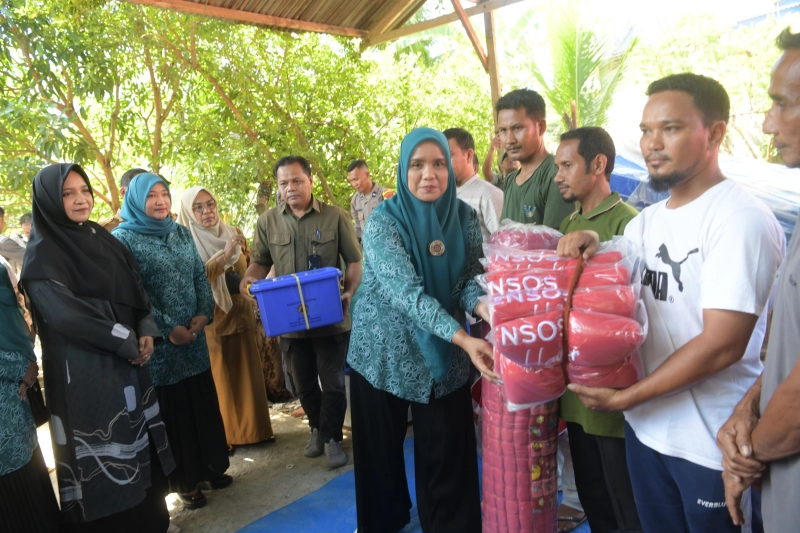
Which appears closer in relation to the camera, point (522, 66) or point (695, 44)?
point (695, 44)

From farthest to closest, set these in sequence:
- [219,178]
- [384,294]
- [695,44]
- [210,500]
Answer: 1. [695,44]
2. [219,178]
3. [210,500]
4. [384,294]

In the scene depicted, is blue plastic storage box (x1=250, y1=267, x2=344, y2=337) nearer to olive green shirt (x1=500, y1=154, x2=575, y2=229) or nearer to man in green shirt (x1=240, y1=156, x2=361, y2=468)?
man in green shirt (x1=240, y1=156, x2=361, y2=468)

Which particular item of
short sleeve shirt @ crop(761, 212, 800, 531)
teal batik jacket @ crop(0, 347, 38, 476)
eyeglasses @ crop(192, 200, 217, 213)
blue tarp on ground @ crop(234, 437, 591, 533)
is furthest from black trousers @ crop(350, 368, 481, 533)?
eyeglasses @ crop(192, 200, 217, 213)

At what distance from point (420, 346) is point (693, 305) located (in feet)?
3.35

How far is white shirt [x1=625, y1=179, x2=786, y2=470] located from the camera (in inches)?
52.6

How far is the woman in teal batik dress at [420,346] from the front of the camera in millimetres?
2125

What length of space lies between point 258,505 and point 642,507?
7.74ft

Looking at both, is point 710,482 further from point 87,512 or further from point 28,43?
point 28,43

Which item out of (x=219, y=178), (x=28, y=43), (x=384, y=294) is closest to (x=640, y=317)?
(x=384, y=294)

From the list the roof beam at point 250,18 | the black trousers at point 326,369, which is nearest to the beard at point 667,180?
the black trousers at point 326,369

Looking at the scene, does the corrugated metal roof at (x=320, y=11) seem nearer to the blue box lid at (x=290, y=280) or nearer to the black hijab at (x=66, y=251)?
the black hijab at (x=66, y=251)

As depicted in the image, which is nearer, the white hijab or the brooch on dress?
the brooch on dress

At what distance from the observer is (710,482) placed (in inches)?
56.5

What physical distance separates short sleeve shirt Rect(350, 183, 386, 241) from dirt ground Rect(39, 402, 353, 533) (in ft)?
8.02
